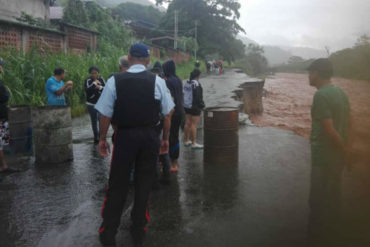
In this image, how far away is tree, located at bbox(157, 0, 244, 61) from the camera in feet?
173

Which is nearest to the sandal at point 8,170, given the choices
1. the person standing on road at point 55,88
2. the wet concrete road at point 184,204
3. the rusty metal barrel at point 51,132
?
the wet concrete road at point 184,204

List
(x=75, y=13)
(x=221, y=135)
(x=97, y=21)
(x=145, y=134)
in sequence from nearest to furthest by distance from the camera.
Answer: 1. (x=145, y=134)
2. (x=221, y=135)
3. (x=75, y=13)
4. (x=97, y=21)

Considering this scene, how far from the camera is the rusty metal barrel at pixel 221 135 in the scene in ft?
18.9

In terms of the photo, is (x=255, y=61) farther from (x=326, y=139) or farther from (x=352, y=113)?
(x=326, y=139)

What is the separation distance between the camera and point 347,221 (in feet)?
12.3

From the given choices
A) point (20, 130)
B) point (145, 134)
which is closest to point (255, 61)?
point (20, 130)

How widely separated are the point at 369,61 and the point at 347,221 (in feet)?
7.99

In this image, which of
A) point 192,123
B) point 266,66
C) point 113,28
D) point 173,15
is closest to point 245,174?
point 192,123

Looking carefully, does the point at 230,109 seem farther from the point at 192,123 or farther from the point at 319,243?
the point at 319,243

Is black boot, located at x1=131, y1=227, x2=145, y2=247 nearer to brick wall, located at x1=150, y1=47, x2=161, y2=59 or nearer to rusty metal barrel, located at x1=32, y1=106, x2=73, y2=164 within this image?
rusty metal barrel, located at x1=32, y1=106, x2=73, y2=164

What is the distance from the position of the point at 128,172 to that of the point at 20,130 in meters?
3.80

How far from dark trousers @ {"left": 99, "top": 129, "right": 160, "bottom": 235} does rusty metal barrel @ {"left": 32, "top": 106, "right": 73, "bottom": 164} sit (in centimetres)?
290

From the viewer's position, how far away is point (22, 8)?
22.8 metres

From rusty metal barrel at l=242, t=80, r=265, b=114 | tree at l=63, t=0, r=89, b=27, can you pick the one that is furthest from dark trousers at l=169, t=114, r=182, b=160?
tree at l=63, t=0, r=89, b=27
